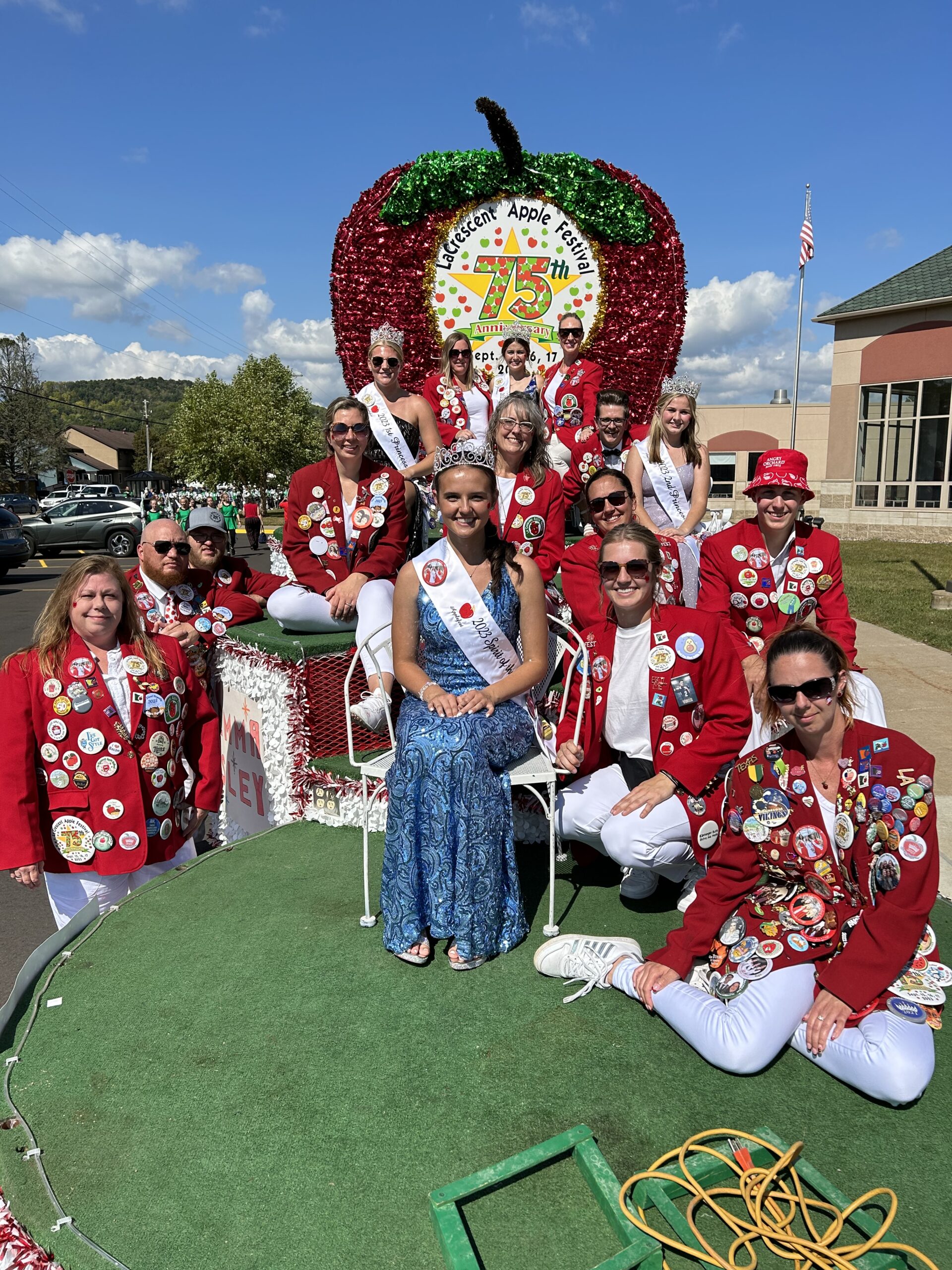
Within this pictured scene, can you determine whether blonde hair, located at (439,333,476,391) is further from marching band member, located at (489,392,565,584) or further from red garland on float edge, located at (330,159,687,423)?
marching band member, located at (489,392,565,584)

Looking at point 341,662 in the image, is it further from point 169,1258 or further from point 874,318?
point 874,318

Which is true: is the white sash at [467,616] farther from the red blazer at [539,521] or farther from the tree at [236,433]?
the tree at [236,433]

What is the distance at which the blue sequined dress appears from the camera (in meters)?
2.83

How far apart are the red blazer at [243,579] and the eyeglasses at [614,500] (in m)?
1.75

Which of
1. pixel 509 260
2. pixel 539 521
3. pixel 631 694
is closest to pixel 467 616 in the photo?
pixel 631 694

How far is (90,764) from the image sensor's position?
2893 mm

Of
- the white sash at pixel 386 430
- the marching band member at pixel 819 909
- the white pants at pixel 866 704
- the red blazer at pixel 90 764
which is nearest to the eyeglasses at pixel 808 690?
the marching band member at pixel 819 909

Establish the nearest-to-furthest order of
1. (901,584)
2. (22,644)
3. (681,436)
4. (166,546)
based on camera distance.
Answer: (166,546), (681,436), (22,644), (901,584)

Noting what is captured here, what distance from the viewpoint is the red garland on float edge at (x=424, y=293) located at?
21.2ft

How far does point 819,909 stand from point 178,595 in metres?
3.04

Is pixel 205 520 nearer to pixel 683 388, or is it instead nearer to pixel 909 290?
pixel 683 388

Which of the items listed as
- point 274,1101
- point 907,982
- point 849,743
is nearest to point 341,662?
point 274,1101

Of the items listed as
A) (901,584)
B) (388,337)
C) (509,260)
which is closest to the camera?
(388,337)

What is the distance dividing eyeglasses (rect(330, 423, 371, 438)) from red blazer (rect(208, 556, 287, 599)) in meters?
0.80
